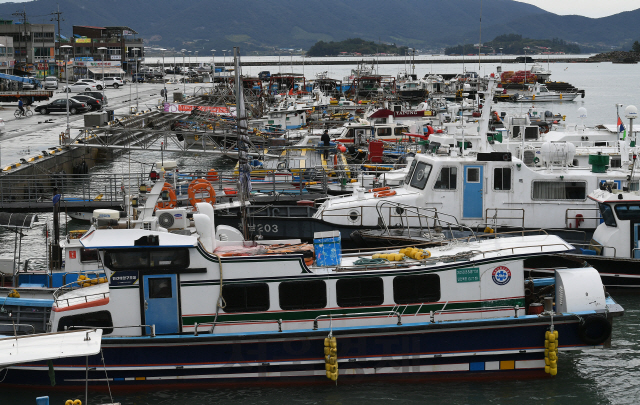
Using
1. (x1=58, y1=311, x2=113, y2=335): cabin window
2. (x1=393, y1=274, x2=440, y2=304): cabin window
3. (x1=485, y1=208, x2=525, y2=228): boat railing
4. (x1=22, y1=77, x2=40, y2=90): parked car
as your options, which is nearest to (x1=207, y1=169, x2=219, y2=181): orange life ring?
(x1=485, y1=208, x2=525, y2=228): boat railing

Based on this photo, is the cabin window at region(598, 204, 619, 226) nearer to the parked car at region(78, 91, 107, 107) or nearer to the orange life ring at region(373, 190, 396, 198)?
the orange life ring at region(373, 190, 396, 198)

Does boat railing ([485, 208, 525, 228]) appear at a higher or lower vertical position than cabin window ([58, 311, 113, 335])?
higher

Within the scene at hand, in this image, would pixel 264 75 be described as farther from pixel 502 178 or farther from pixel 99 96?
pixel 502 178

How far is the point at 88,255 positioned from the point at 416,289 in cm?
786

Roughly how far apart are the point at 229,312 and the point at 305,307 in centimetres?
132

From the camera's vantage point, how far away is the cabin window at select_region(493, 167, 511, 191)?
18.5 m

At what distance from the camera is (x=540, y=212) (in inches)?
742

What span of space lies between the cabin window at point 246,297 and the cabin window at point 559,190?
30.8 ft

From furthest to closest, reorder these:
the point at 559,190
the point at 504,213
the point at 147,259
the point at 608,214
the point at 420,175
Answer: the point at 420,175 < the point at 559,190 < the point at 504,213 < the point at 608,214 < the point at 147,259

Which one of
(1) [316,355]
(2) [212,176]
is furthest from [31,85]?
(1) [316,355]

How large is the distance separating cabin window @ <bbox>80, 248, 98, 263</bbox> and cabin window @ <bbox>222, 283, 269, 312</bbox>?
16.7 ft

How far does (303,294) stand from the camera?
40.8ft

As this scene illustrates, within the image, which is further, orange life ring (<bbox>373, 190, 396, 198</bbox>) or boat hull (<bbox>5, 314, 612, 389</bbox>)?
orange life ring (<bbox>373, 190, 396, 198</bbox>)

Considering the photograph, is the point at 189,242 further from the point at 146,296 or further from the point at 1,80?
the point at 1,80
